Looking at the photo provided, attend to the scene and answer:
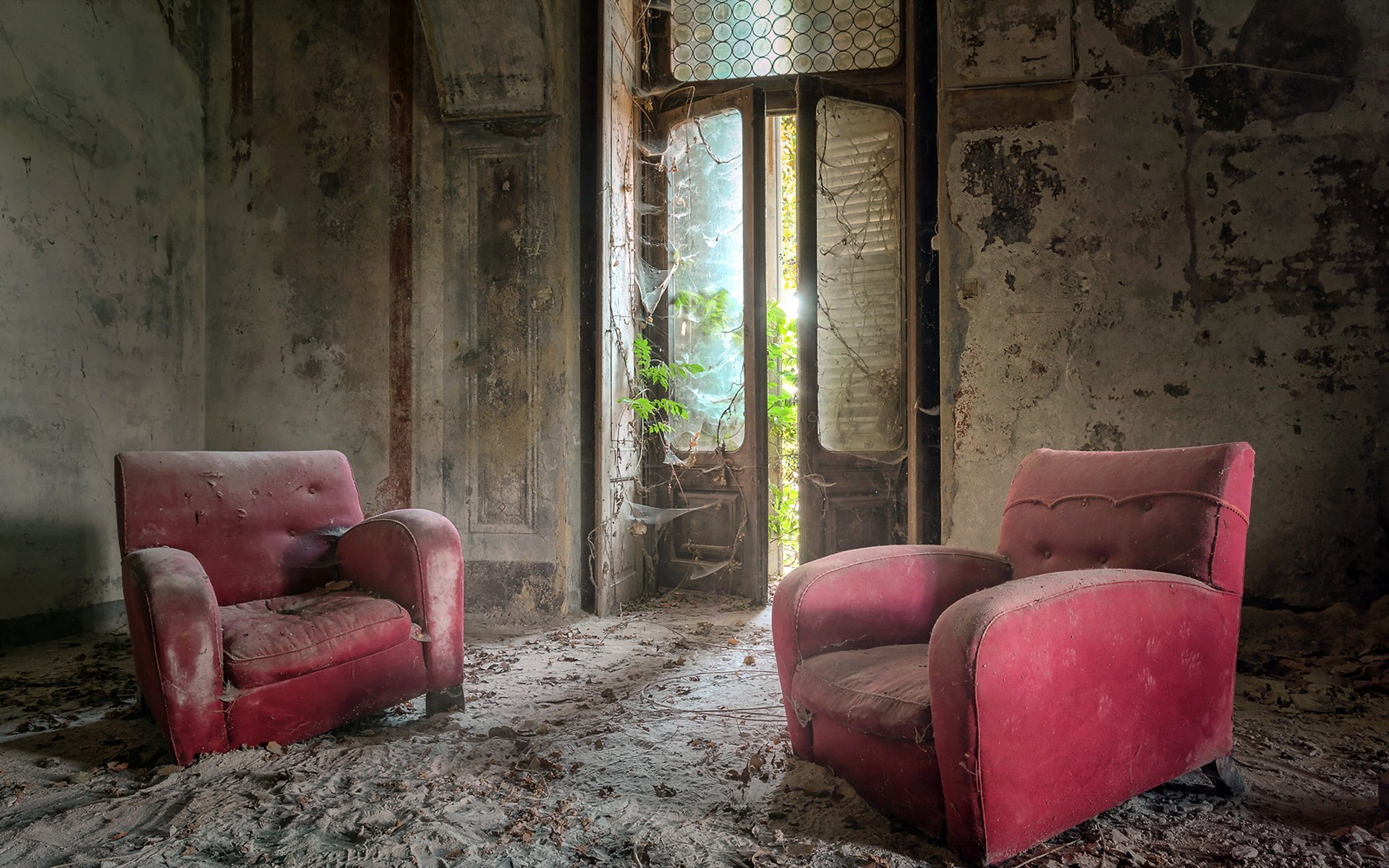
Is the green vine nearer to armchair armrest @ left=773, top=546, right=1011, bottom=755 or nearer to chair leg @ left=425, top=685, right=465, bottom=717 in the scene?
chair leg @ left=425, top=685, right=465, bottom=717

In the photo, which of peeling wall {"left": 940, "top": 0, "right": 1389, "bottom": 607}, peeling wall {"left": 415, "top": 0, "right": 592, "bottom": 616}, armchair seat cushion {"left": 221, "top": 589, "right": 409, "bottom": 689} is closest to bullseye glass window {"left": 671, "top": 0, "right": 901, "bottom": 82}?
peeling wall {"left": 415, "top": 0, "right": 592, "bottom": 616}

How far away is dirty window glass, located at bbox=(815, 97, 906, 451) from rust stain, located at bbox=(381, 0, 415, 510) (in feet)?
6.98

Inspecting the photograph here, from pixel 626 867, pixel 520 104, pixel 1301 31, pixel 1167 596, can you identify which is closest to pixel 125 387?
Result: pixel 520 104

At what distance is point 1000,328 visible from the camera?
3.42 metres

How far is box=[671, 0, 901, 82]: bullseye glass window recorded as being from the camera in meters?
4.26

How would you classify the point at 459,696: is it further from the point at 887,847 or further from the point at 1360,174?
the point at 1360,174

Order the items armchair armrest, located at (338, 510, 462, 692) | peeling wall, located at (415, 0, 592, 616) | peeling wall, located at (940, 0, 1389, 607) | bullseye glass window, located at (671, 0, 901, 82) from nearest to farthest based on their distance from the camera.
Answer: armchair armrest, located at (338, 510, 462, 692), peeling wall, located at (940, 0, 1389, 607), peeling wall, located at (415, 0, 592, 616), bullseye glass window, located at (671, 0, 901, 82)

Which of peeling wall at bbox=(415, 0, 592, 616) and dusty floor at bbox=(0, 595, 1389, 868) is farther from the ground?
peeling wall at bbox=(415, 0, 592, 616)

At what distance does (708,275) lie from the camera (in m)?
4.53

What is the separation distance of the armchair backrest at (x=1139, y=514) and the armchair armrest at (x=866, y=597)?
152mm

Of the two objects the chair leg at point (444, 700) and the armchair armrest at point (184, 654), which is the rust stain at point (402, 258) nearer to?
the chair leg at point (444, 700)

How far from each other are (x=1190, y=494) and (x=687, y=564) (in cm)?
300

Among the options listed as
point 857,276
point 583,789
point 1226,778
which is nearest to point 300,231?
point 857,276

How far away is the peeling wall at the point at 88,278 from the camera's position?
3510mm
